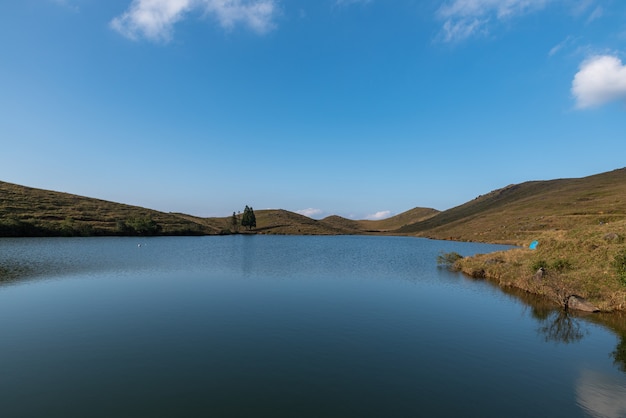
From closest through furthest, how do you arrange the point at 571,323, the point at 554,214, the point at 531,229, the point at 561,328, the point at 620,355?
the point at 620,355 < the point at 561,328 < the point at 571,323 < the point at 531,229 < the point at 554,214

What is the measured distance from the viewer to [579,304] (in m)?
33.0

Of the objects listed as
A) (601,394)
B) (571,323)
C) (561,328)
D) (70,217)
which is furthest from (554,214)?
(70,217)

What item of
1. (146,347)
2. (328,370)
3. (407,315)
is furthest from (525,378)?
(146,347)

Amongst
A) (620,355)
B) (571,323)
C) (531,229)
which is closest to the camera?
(620,355)

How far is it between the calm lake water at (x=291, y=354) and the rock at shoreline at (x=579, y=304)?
6.46 feet

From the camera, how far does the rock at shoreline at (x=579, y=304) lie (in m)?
32.1

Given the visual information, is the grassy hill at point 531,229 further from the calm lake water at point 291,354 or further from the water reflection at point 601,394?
the water reflection at point 601,394

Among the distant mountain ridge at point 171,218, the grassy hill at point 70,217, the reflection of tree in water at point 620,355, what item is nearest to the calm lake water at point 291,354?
the reflection of tree in water at point 620,355

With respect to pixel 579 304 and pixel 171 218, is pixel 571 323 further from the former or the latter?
pixel 171 218

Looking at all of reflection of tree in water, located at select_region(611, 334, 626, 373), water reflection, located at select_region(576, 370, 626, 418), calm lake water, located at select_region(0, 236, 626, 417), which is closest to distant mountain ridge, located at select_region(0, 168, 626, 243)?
calm lake water, located at select_region(0, 236, 626, 417)

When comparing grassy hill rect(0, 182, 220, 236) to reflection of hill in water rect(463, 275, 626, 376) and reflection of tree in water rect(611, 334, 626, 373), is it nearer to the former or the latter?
reflection of hill in water rect(463, 275, 626, 376)

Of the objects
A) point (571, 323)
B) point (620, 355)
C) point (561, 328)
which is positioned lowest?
point (620, 355)

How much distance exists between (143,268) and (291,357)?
41.6m

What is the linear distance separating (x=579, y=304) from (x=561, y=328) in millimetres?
7531
